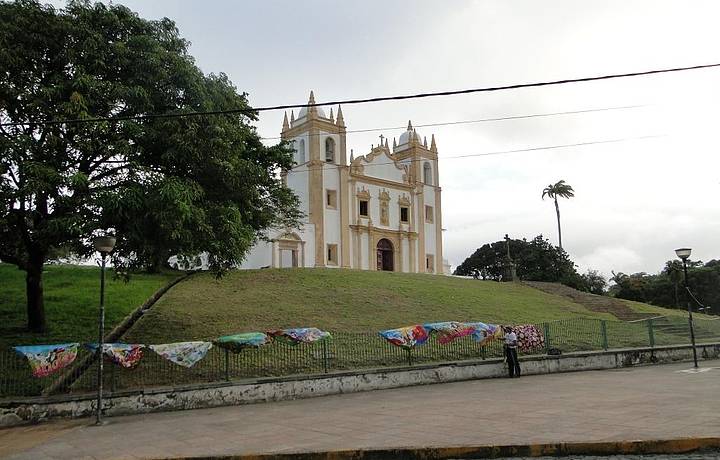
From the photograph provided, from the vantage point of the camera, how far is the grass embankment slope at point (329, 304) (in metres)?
19.8

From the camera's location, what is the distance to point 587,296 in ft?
118

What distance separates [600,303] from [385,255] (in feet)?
66.2

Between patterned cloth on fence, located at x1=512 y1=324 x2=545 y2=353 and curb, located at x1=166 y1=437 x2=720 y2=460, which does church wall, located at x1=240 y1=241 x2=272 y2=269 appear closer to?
patterned cloth on fence, located at x1=512 y1=324 x2=545 y2=353

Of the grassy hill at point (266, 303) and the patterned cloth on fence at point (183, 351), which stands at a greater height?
the grassy hill at point (266, 303)

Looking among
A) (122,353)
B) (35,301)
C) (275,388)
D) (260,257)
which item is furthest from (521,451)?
(260,257)

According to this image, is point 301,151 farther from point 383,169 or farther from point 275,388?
point 275,388

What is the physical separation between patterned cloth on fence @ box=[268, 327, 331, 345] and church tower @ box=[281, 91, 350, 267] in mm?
30251

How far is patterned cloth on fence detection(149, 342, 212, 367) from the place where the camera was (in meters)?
13.0

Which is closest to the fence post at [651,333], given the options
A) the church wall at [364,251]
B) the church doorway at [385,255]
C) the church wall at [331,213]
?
the church wall at [331,213]

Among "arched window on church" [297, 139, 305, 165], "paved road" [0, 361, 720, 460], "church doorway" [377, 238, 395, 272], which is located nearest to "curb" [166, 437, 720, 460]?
"paved road" [0, 361, 720, 460]

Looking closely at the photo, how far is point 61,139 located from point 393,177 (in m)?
40.5

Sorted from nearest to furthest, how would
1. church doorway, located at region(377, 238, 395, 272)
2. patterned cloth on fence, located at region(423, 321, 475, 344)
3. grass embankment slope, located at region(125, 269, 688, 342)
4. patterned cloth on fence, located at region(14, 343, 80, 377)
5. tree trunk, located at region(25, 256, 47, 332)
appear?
patterned cloth on fence, located at region(14, 343, 80, 377)
tree trunk, located at region(25, 256, 47, 332)
patterned cloth on fence, located at region(423, 321, 475, 344)
grass embankment slope, located at region(125, 269, 688, 342)
church doorway, located at region(377, 238, 395, 272)

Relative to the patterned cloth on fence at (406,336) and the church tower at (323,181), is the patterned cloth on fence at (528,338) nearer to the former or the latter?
the patterned cloth on fence at (406,336)

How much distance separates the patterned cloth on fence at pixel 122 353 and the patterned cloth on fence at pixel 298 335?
3.00 m
